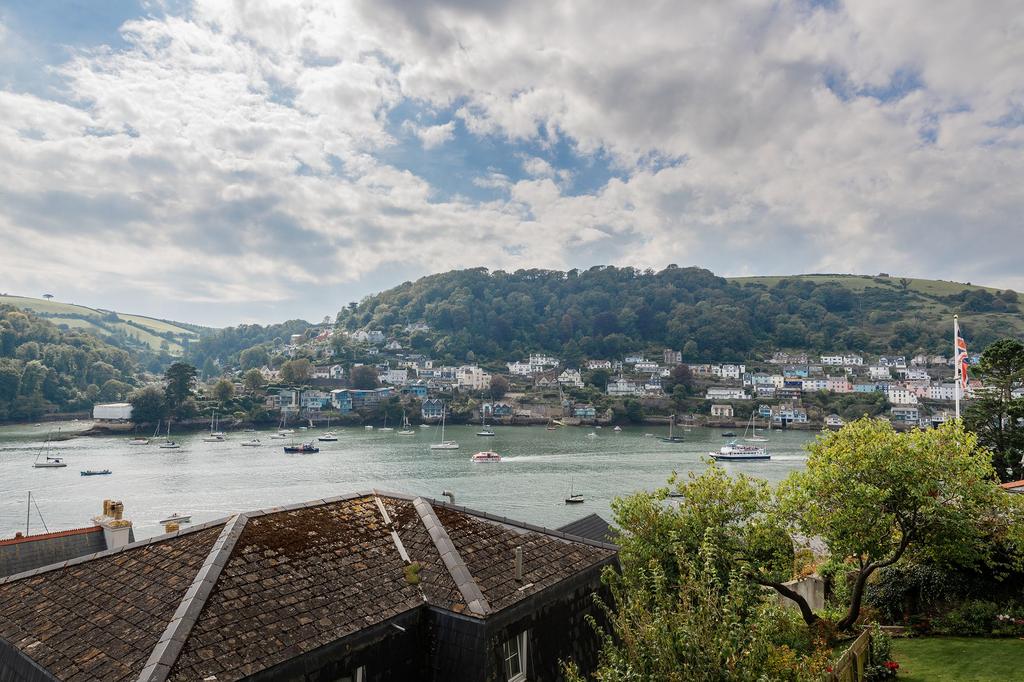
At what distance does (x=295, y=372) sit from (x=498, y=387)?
132 feet

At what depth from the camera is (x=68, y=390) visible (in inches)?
4353

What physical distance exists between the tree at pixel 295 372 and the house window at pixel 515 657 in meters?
119

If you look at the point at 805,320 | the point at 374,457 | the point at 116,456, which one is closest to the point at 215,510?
the point at 374,457

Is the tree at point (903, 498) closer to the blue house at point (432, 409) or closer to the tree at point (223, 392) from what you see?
the blue house at point (432, 409)

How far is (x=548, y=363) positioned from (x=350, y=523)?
139869 millimetres

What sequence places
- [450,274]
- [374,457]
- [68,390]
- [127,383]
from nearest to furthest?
1. [374,457]
2. [68,390]
3. [127,383]
4. [450,274]

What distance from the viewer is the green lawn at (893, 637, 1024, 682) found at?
8500 mm

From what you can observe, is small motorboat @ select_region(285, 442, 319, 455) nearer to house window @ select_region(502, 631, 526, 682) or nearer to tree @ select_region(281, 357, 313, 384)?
tree @ select_region(281, 357, 313, 384)

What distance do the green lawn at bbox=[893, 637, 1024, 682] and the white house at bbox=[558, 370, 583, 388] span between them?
117799 mm

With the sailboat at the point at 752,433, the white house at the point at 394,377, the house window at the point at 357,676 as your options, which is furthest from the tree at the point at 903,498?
the white house at the point at 394,377

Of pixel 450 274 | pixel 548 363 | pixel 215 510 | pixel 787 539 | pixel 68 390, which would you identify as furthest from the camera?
pixel 450 274

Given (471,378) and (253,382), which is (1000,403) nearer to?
(471,378)

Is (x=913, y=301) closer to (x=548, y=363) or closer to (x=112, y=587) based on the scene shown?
(x=548, y=363)

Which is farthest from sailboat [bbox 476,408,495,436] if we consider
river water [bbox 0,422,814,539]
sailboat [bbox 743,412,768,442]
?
sailboat [bbox 743,412,768,442]
